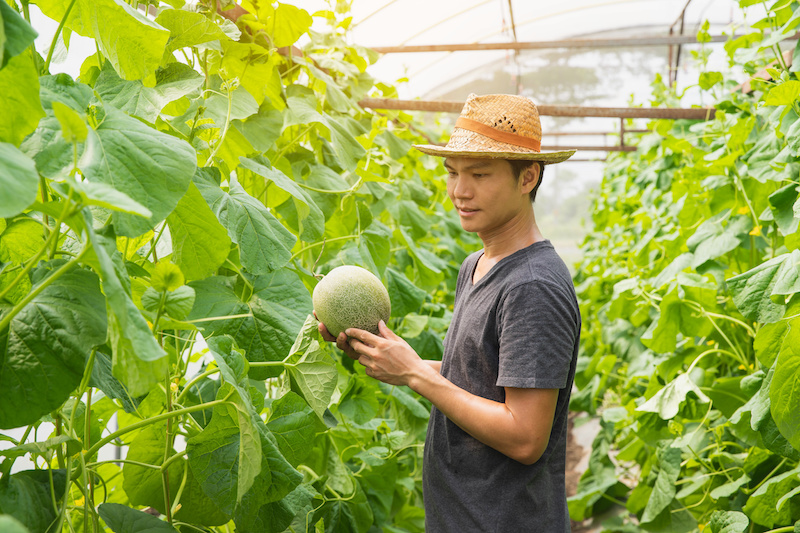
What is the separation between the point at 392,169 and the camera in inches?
107

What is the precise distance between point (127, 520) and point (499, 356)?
85 centimetres

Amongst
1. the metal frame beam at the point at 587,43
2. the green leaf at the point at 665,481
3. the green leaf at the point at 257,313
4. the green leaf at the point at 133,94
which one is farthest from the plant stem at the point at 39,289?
the metal frame beam at the point at 587,43

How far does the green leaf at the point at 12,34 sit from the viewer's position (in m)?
0.69

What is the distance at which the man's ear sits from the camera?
173cm

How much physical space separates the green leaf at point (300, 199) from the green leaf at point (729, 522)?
157 cm

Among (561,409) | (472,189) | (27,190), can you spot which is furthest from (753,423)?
(27,190)

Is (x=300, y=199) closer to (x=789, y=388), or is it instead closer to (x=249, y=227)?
(x=249, y=227)

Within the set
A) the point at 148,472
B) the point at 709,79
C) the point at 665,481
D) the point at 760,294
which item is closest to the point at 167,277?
the point at 148,472

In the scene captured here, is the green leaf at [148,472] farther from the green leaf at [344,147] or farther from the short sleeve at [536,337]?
the green leaf at [344,147]

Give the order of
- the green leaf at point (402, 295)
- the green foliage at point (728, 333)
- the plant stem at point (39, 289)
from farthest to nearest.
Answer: the green leaf at point (402, 295)
the green foliage at point (728, 333)
the plant stem at point (39, 289)

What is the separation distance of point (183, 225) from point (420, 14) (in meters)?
6.77

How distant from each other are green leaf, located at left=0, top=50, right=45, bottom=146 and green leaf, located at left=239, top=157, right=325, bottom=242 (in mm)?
618

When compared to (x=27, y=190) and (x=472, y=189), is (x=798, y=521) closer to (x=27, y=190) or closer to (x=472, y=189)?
(x=472, y=189)

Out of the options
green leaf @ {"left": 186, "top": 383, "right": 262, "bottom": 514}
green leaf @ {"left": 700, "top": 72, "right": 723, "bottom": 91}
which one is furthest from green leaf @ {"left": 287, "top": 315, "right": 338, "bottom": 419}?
green leaf @ {"left": 700, "top": 72, "right": 723, "bottom": 91}
